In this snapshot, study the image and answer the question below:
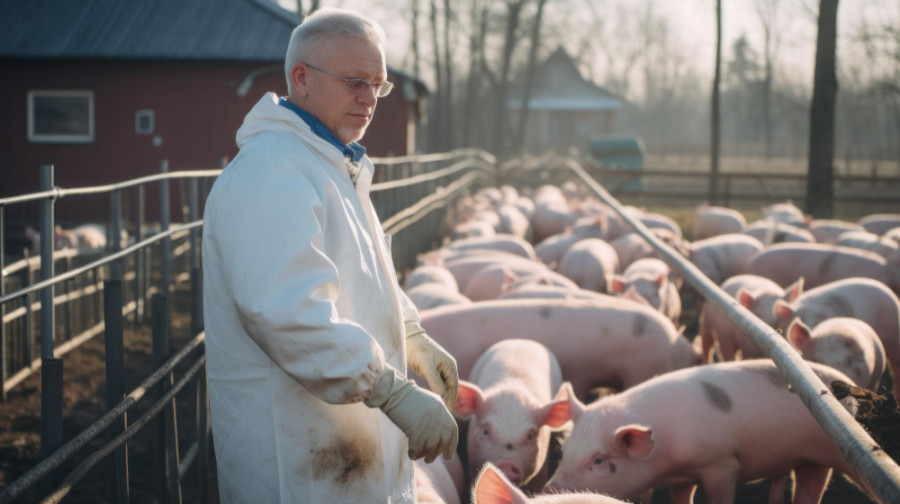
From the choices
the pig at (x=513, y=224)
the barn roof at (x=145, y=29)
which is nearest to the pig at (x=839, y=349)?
the pig at (x=513, y=224)

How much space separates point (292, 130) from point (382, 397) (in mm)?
704

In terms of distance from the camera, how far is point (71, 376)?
666 cm

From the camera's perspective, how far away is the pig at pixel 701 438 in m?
3.75

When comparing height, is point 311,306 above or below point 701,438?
above

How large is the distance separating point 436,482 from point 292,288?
1814mm

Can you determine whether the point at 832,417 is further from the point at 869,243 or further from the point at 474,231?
the point at 474,231

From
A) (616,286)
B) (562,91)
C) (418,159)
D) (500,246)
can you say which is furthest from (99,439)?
(562,91)

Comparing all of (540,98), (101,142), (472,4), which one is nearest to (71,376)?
(101,142)

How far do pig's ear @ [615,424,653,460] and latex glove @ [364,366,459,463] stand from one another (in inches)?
57.3

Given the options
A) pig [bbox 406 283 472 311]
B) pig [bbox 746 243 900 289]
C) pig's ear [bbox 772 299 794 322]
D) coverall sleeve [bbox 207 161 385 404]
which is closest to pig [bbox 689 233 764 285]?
pig [bbox 746 243 900 289]

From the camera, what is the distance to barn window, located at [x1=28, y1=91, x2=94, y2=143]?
57.6 ft

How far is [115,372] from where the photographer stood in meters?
3.04

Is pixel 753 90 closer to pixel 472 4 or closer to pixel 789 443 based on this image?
pixel 472 4

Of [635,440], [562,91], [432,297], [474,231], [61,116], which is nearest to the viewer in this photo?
[635,440]
